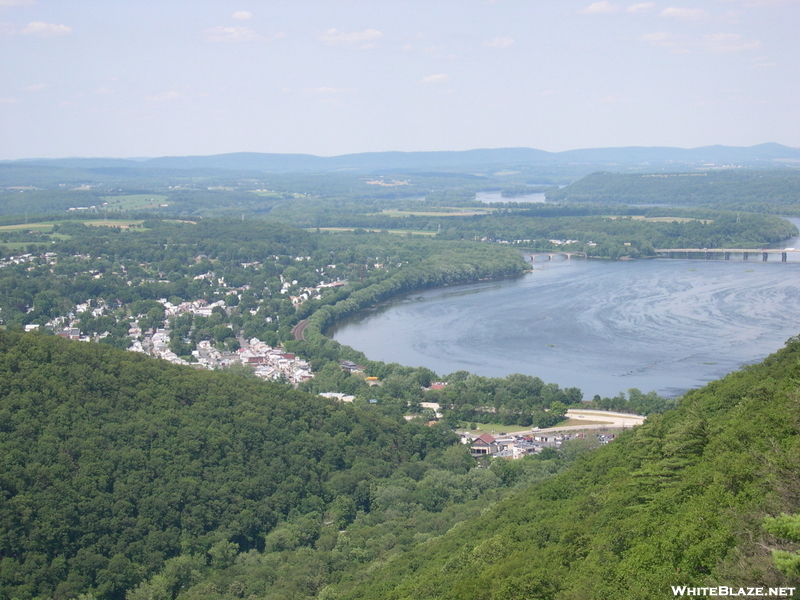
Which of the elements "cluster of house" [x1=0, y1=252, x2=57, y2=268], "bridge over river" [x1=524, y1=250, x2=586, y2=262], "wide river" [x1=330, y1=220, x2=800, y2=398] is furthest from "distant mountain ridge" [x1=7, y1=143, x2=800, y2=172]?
"wide river" [x1=330, y1=220, x2=800, y2=398]

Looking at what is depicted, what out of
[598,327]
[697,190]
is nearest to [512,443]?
[598,327]

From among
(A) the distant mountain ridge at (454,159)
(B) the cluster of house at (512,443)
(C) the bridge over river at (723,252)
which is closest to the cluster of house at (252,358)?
(B) the cluster of house at (512,443)

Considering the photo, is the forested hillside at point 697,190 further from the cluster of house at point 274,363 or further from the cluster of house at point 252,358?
the cluster of house at point 252,358

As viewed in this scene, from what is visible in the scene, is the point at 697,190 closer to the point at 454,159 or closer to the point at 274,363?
the point at 274,363

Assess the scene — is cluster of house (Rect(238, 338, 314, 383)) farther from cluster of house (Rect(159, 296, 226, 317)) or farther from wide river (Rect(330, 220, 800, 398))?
cluster of house (Rect(159, 296, 226, 317))

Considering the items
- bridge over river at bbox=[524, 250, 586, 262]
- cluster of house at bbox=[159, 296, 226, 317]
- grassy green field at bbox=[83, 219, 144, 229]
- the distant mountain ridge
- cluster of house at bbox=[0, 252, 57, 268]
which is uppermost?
the distant mountain ridge

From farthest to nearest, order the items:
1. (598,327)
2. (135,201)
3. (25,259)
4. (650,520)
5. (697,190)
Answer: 1. (697,190)
2. (135,201)
3. (25,259)
4. (598,327)
5. (650,520)
